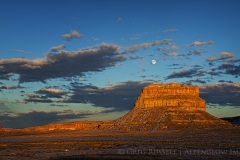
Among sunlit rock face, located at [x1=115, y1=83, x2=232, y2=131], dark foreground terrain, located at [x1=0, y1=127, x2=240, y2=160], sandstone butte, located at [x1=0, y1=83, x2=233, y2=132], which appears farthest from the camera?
sunlit rock face, located at [x1=115, y1=83, x2=232, y2=131]

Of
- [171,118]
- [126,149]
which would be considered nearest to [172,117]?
[171,118]

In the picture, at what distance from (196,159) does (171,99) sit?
16143cm

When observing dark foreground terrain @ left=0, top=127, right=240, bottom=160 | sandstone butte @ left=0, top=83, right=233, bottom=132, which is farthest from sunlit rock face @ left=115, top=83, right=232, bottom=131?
dark foreground terrain @ left=0, top=127, right=240, bottom=160

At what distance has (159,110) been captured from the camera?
190 m

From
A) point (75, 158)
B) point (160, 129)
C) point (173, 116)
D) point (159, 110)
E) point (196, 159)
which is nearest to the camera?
point (196, 159)

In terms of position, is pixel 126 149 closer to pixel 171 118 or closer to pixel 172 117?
pixel 171 118

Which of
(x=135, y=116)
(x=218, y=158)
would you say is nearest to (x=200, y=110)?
(x=135, y=116)

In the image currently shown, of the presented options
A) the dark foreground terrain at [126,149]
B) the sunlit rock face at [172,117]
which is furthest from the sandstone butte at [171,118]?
the dark foreground terrain at [126,149]

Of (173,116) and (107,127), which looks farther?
(107,127)

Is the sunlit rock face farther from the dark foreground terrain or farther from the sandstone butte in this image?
the dark foreground terrain

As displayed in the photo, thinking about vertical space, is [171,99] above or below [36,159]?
above

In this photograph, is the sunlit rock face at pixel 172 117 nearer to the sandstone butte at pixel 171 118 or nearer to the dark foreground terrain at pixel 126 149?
the sandstone butte at pixel 171 118

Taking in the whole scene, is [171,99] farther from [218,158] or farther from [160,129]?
[218,158]

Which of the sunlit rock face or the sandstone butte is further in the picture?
the sunlit rock face
